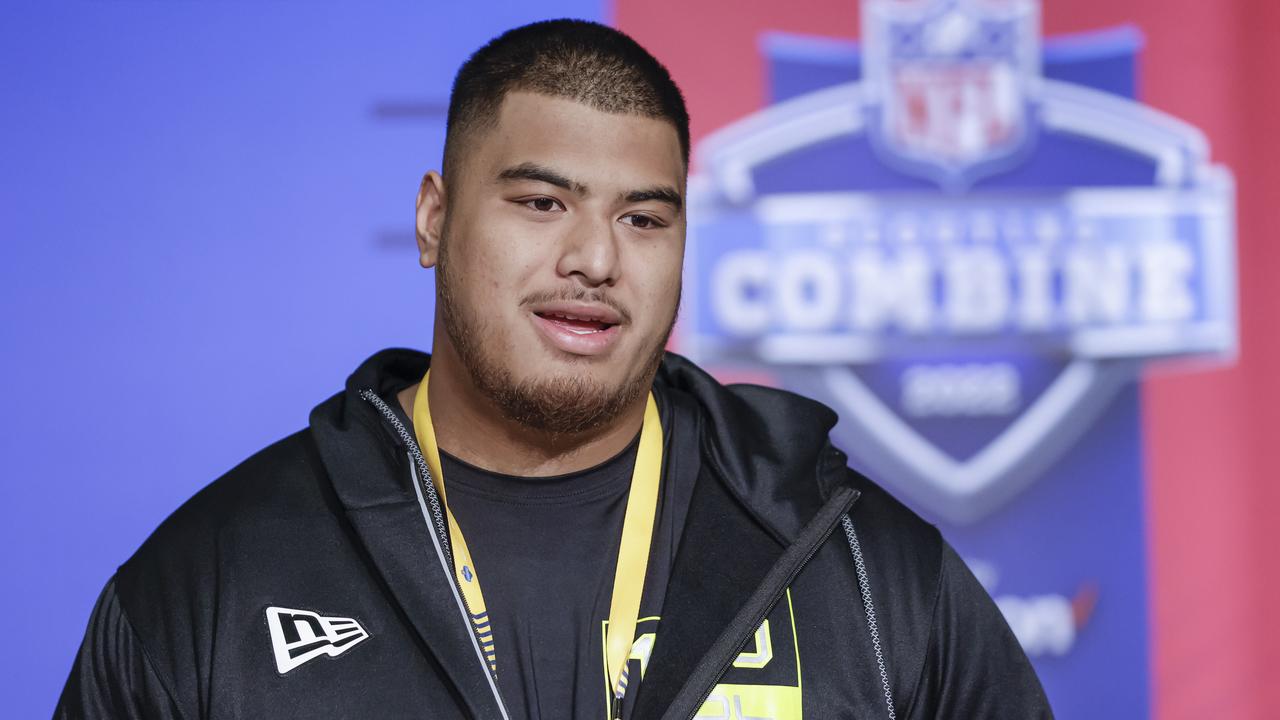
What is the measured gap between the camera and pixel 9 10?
2008mm

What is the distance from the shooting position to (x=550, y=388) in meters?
1.16

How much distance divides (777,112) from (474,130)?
3.24 ft

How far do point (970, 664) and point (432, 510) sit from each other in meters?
0.55

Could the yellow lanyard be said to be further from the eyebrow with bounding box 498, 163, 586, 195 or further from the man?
the eyebrow with bounding box 498, 163, 586, 195

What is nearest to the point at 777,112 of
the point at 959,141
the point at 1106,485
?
the point at 959,141

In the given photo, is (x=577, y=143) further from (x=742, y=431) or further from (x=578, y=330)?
(x=742, y=431)

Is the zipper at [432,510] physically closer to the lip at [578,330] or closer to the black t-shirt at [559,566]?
the black t-shirt at [559,566]

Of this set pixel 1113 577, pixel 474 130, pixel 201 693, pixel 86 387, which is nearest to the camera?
pixel 201 693

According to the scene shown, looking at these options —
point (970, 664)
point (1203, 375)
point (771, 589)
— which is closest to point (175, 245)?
point (771, 589)

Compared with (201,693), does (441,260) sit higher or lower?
higher

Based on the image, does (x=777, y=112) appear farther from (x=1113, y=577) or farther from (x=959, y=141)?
(x=1113, y=577)

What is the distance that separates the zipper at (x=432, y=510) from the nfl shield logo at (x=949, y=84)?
4.00ft

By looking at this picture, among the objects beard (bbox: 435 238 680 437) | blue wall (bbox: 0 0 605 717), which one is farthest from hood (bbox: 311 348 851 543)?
blue wall (bbox: 0 0 605 717)

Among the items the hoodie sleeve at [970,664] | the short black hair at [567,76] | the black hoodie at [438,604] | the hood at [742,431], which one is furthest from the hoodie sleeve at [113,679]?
the hoodie sleeve at [970,664]
